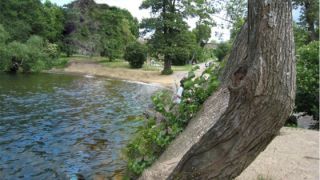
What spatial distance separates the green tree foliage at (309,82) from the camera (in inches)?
422

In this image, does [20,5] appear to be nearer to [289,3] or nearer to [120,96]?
[120,96]

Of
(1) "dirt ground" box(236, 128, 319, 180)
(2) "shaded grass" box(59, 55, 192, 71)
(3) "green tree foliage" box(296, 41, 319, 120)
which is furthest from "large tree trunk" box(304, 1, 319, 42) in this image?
(2) "shaded grass" box(59, 55, 192, 71)

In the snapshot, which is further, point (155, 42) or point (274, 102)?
point (155, 42)

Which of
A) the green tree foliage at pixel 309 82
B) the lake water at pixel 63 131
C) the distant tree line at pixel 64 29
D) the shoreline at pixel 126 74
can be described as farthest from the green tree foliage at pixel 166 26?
the green tree foliage at pixel 309 82

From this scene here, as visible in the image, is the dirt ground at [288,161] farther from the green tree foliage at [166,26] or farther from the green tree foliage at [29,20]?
the green tree foliage at [29,20]

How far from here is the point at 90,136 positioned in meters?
12.9

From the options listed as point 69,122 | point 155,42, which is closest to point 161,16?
point 155,42

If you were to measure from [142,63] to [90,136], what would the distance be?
27528 mm

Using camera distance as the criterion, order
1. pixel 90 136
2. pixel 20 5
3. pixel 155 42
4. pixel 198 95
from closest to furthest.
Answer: pixel 198 95 < pixel 90 136 < pixel 155 42 < pixel 20 5

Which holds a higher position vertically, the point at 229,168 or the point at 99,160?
the point at 229,168

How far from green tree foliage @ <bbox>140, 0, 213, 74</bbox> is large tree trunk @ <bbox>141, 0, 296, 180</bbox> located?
106 feet

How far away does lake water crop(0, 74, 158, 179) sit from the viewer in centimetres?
940

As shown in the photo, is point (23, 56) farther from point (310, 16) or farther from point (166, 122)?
point (166, 122)

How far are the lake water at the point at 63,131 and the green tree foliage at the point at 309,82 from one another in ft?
17.8
